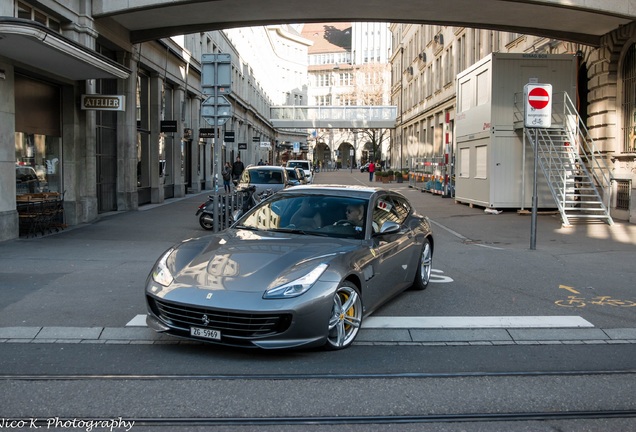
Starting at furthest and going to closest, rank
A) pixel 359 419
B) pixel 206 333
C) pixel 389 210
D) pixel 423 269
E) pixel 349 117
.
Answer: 1. pixel 349 117
2. pixel 423 269
3. pixel 389 210
4. pixel 206 333
5. pixel 359 419

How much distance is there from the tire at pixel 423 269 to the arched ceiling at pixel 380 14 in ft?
35.0

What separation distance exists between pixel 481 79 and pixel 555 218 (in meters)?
5.77

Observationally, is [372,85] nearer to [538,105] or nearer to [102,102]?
[102,102]

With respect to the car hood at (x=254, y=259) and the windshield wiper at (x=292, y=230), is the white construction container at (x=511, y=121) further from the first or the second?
the car hood at (x=254, y=259)

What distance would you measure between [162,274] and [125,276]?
12.7 ft

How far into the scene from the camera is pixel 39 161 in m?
15.7

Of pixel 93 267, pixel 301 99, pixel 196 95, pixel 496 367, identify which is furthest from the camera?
pixel 301 99

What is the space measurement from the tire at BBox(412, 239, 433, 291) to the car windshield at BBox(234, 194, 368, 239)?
1.67 metres

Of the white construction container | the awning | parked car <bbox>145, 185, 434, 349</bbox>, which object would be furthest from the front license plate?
the white construction container

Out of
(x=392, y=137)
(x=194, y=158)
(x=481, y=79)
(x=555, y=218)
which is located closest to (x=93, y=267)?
(x=555, y=218)

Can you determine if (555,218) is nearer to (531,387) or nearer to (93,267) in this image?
(93,267)

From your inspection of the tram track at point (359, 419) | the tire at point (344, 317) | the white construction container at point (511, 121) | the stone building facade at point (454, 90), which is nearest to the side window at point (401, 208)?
the tire at point (344, 317)

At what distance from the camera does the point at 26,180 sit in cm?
1495

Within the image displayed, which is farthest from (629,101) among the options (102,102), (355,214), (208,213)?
(102,102)
